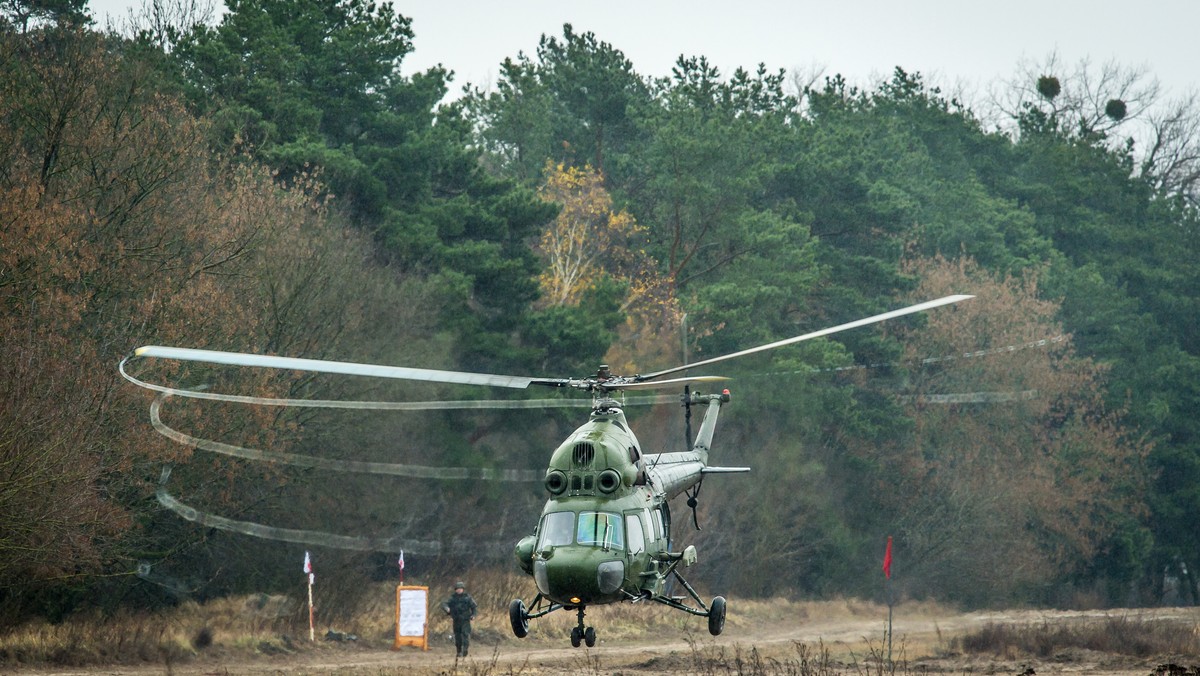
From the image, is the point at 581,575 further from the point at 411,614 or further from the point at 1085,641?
the point at 1085,641

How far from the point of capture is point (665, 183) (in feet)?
174

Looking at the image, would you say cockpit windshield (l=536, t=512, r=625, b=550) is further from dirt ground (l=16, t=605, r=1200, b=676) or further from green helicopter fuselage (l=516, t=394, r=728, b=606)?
dirt ground (l=16, t=605, r=1200, b=676)

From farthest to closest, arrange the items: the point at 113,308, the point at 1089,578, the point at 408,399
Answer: the point at 1089,578 → the point at 408,399 → the point at 113,308

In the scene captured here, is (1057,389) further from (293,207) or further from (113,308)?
(113,308)

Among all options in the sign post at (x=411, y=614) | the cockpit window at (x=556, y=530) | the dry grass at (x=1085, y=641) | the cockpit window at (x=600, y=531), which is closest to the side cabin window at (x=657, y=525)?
the cockpit window at (x=600, y=531)

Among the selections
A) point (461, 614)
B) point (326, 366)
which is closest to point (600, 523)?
point (326, 366)

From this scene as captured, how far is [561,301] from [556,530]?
3334cm

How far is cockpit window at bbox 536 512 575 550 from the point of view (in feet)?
A: 54.9

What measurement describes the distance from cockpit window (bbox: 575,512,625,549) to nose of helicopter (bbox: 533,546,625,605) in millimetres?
119

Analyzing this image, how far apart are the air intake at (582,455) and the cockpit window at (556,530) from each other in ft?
2.16

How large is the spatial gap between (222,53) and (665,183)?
1859cm

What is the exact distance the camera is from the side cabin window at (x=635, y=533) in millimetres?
16906

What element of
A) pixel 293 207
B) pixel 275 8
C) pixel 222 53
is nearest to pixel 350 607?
pixel 293 207

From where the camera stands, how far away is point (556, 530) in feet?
55.2
